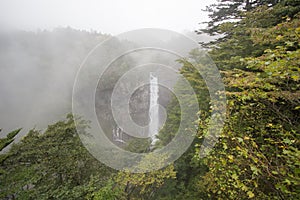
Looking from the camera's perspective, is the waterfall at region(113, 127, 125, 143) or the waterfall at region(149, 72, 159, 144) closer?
the waterfall at region(149, 72, 159, 144)

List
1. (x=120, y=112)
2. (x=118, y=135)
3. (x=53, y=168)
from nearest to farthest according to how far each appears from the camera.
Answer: (x=53, y=168), (x=118, y=135), (x=120, y=112)

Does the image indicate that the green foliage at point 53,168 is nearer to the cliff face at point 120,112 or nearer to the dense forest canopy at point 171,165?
the dense forest canopy at point 171,165

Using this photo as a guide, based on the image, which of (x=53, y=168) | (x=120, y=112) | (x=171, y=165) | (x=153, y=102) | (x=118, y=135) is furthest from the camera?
(x=120, y=112)

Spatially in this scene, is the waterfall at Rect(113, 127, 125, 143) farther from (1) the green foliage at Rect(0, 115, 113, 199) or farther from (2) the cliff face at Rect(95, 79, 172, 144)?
(1) the green foliage at Rect(0, 115, 113, 199)

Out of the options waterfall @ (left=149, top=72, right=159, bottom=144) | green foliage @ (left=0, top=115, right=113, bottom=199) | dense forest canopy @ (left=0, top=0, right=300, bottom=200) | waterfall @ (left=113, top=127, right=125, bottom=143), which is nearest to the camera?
dense forest canopy @ (left=0, top=0, right=300, bottom=200)

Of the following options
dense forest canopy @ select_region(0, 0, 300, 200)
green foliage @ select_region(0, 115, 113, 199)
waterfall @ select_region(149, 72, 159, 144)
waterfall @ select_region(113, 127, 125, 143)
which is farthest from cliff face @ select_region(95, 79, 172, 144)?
green foliage @ select_region(0, 115, 113, 199)

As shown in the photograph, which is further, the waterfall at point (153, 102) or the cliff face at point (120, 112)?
the cliff face at point (120, 112)

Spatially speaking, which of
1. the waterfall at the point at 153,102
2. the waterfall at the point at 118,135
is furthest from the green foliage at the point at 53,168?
the waterfall at the point at 118,135

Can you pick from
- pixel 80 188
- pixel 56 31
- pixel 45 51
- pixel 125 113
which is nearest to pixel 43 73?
pixel 45 51

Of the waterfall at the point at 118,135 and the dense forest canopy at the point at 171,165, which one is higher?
the dense forest canopy at the point at 171,165

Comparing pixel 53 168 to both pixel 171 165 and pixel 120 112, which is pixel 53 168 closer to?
pixel 171 165

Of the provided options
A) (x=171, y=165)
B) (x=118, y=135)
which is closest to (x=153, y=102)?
(x=118, y=135)

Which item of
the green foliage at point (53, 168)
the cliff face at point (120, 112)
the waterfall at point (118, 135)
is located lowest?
the waterfall at point (118, 135)

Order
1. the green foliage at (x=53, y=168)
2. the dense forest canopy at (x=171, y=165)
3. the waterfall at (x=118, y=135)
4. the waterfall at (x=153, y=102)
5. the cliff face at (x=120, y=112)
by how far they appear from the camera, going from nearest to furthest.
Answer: the dense forest canopy at (x=171, y=165), the green foliage at (x=53, y=168), the waterfall at (x=153, y=102), the waterfall at (x=118, y=135), the cliff face at (x=120, y=112)
